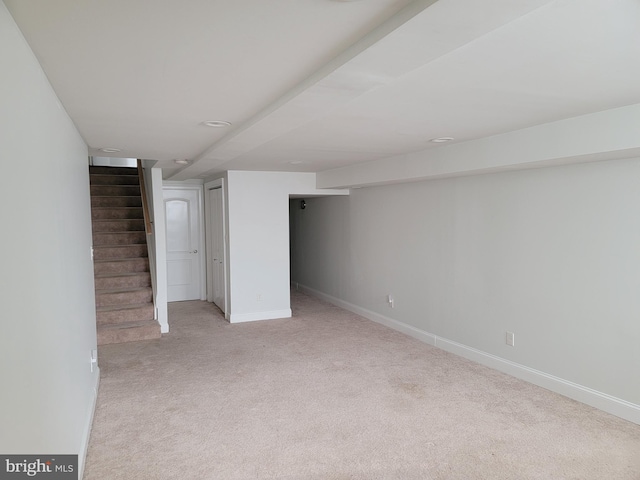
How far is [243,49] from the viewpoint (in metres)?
1.77

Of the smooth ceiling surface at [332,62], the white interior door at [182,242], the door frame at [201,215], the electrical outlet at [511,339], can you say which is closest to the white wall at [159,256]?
the door frame at [201,215]

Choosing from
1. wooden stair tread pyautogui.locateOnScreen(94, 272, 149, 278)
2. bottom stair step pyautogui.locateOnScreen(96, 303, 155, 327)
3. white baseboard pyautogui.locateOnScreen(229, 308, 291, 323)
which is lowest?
white baseboard pyautogui.locateOnScreen(229, 308, 291, 323)

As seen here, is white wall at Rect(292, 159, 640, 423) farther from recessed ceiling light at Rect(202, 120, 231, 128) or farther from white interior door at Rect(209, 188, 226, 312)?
recessed ceiling light at Rect(202, 120, 231, 128)

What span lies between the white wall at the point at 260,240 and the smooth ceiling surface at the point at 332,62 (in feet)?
9.78

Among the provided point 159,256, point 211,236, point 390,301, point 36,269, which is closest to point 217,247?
point 211,236

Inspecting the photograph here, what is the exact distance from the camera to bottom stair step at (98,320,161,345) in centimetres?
519

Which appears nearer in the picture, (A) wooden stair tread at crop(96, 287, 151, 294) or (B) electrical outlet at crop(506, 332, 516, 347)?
(B) electrical outlet at crop(506, 332, 516, 347)

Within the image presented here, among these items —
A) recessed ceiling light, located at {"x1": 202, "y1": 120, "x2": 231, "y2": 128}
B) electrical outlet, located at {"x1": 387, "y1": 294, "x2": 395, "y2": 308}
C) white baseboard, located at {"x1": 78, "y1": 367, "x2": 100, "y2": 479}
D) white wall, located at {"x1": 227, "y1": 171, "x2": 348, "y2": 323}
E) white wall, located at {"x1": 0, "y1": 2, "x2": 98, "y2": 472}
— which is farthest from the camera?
white wall, located at {"x1": 227, "y1": 171, "x2": 348, "y2": 323}

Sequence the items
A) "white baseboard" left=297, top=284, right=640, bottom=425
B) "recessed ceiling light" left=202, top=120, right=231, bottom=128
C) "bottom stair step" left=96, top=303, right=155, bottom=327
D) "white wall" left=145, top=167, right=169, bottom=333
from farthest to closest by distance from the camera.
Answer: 1. "white wall" left=145, top=167, right=169, bottom=333
2. "bottom stair step" left=96, top=303, right=155, bottom=327
3. "white baseboard" left=297, top=284, right=640, bottom=425
4. "recessed ceiling light" left=202, top=120, right=231, bottom=128

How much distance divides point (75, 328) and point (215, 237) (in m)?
4.51

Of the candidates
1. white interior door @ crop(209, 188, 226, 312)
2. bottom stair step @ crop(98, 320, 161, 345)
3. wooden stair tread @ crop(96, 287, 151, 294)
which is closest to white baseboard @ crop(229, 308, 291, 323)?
white interior door @ crop(209, 188, 226, 312)

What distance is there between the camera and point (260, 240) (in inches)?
254

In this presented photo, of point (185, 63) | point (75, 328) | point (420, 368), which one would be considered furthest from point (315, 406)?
point (185, 63)

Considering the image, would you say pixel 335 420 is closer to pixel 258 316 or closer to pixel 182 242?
pixel 258 316
